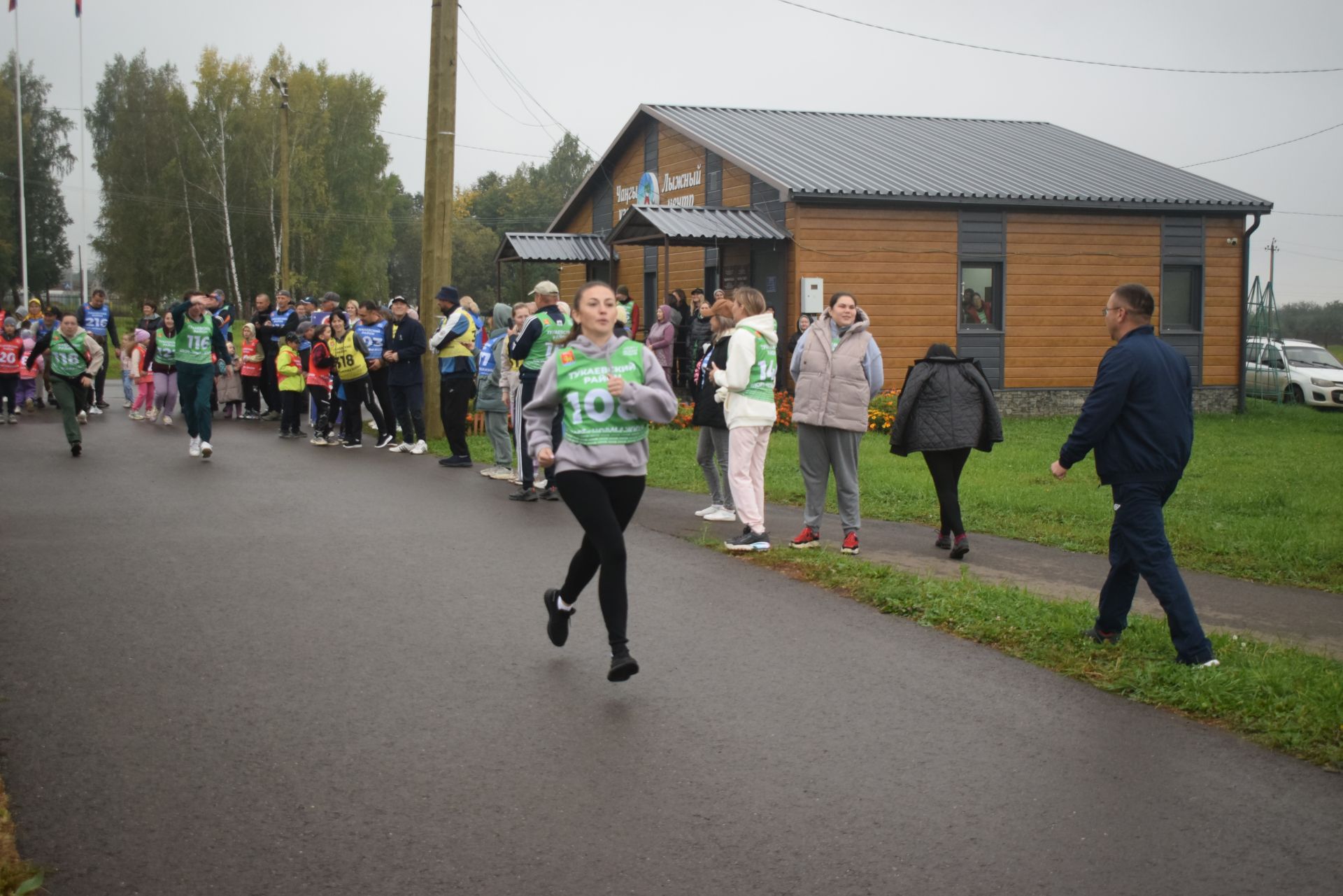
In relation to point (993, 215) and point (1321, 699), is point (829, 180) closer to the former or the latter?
point (993, 215)

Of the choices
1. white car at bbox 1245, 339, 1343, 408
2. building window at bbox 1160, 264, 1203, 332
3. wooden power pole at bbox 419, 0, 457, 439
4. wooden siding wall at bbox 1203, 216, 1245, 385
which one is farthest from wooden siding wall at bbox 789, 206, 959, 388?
white car at bbox 1245, 339, 1343, 408

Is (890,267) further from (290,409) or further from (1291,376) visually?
(1291,376)

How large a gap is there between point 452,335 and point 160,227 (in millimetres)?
56886

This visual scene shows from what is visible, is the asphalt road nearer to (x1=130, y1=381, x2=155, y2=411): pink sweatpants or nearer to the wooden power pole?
the wooden power pole

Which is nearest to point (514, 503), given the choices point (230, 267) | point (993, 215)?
point (993, 215)

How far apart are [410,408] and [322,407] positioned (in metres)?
2.03

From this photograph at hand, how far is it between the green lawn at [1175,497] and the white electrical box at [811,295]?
10.4 feet

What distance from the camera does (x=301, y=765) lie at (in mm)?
5023

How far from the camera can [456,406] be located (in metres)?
14.9

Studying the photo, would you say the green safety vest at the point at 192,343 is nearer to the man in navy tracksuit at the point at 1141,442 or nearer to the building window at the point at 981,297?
the man in navy tracksuit at the point at 1141,442

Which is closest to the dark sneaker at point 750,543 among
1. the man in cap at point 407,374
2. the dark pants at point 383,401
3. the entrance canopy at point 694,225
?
the man in cap at point 407,374

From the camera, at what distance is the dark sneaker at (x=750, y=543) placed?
383 inches

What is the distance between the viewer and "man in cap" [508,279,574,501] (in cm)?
1193

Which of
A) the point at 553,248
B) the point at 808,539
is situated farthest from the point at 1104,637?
the point at 553,248
